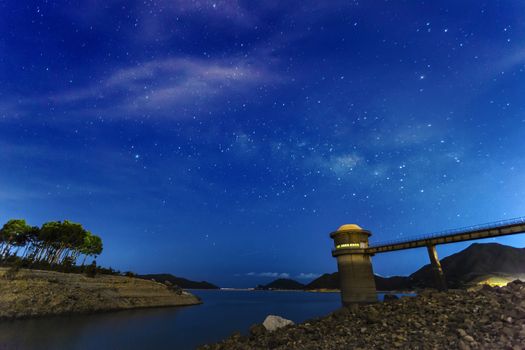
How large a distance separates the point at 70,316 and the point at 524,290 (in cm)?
6297

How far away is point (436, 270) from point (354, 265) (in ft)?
56.4

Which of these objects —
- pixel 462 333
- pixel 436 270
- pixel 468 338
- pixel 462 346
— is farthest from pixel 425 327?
pixel 436 270

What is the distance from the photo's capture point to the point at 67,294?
56.1 meters

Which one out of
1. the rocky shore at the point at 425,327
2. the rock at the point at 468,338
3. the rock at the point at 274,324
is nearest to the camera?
the rock at the point at 468,338

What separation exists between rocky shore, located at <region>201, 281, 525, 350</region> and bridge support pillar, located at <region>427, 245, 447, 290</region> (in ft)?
156

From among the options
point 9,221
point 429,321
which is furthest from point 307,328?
point 9,221

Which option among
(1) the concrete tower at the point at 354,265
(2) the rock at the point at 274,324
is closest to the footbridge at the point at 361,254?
(1) the concrete tower at the point at 354,265

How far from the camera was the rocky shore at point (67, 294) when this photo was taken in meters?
47.6

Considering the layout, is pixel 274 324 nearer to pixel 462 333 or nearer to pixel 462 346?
pixel 462 333

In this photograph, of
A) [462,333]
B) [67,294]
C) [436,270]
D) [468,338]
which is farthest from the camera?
[436,270]

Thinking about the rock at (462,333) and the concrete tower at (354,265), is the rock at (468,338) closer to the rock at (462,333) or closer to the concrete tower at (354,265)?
the rock at (462,333)

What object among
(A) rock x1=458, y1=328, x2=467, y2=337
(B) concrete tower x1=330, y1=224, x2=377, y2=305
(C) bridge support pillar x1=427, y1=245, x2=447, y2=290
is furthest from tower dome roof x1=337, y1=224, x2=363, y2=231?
(A) rock x1=458, y1=328, x2=467, y2=337

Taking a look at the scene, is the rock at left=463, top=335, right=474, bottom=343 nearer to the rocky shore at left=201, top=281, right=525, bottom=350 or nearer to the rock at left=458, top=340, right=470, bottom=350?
the rocky shore at left=201, top=281, right=525, bottom=350

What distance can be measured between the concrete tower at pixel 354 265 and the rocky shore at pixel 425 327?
47.7 metres
